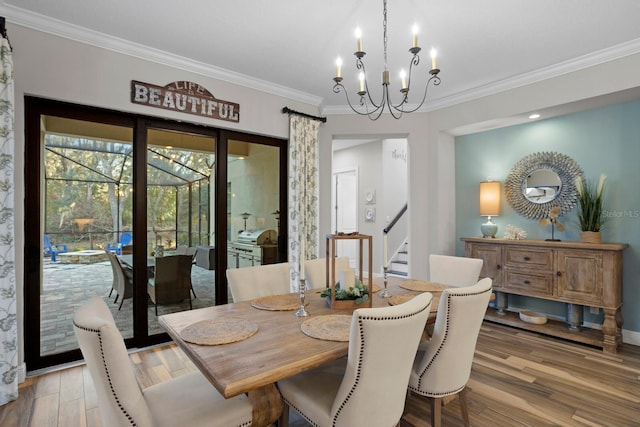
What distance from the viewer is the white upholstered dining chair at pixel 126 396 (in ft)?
3.80

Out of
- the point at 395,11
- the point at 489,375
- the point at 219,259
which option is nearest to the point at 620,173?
the point at 489,375

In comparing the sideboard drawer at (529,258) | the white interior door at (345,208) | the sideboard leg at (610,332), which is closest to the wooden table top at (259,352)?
the sideboard drawer at (529,258)

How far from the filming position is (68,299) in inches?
115

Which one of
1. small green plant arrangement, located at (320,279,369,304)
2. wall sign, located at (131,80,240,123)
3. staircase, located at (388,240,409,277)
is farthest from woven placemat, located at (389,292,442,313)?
staircase, located at (388,240,409,277)

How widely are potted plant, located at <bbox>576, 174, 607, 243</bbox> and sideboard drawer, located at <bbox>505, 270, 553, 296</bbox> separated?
1.79ft

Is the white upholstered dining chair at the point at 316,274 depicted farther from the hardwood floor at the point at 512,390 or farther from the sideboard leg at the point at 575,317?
the sideboard leg at the point at 575,317

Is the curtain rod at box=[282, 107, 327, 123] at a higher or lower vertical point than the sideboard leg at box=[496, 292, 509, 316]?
higher

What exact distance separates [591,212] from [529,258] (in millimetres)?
731

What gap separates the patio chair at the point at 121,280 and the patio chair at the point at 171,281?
0.17m

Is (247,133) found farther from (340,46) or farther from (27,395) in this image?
(27,395)

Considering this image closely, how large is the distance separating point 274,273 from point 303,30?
1.98m

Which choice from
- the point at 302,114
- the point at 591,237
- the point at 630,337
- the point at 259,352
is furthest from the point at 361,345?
the point at 630,337

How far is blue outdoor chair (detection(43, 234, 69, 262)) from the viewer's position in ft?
9.18

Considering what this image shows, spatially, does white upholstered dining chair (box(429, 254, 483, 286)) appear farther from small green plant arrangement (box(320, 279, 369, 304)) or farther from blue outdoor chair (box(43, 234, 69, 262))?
blue outdoor chair (box(43, 234, 69, 262))
